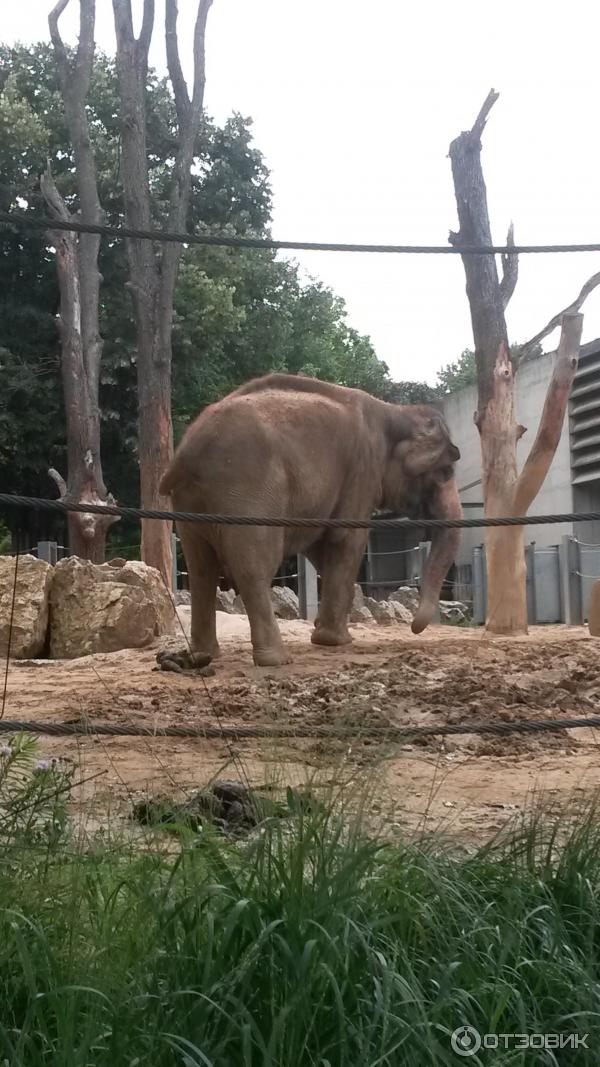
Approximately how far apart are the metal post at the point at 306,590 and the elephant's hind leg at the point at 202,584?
5.23 meters

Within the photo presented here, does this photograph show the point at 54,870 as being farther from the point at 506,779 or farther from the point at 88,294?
the point at 88,294

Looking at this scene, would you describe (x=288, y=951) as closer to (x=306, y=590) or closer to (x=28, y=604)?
(x=28, y=604)

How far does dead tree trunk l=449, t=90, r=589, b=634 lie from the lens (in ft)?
33.7

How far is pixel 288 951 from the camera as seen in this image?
1.93 metres

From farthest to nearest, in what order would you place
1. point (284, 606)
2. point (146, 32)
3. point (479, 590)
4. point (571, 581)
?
point (146, 32), point (479, 590), point (571, 581), point (284, 606)

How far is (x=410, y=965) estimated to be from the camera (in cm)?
198

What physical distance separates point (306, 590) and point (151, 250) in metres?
5.05

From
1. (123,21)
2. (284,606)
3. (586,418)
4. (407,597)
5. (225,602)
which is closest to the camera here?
(284,606)

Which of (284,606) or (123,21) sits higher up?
(123,21)

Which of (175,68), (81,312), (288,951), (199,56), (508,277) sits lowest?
(288,951)

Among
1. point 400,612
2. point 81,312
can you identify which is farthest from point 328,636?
point 81,312

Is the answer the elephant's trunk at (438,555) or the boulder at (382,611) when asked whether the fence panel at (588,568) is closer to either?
the boulder at (382,611)

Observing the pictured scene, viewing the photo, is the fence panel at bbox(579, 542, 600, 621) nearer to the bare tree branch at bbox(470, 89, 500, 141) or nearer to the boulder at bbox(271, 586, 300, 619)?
the boulder at bbox(271, 586, 300, 619)

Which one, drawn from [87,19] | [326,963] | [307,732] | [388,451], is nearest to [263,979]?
[326,963]
